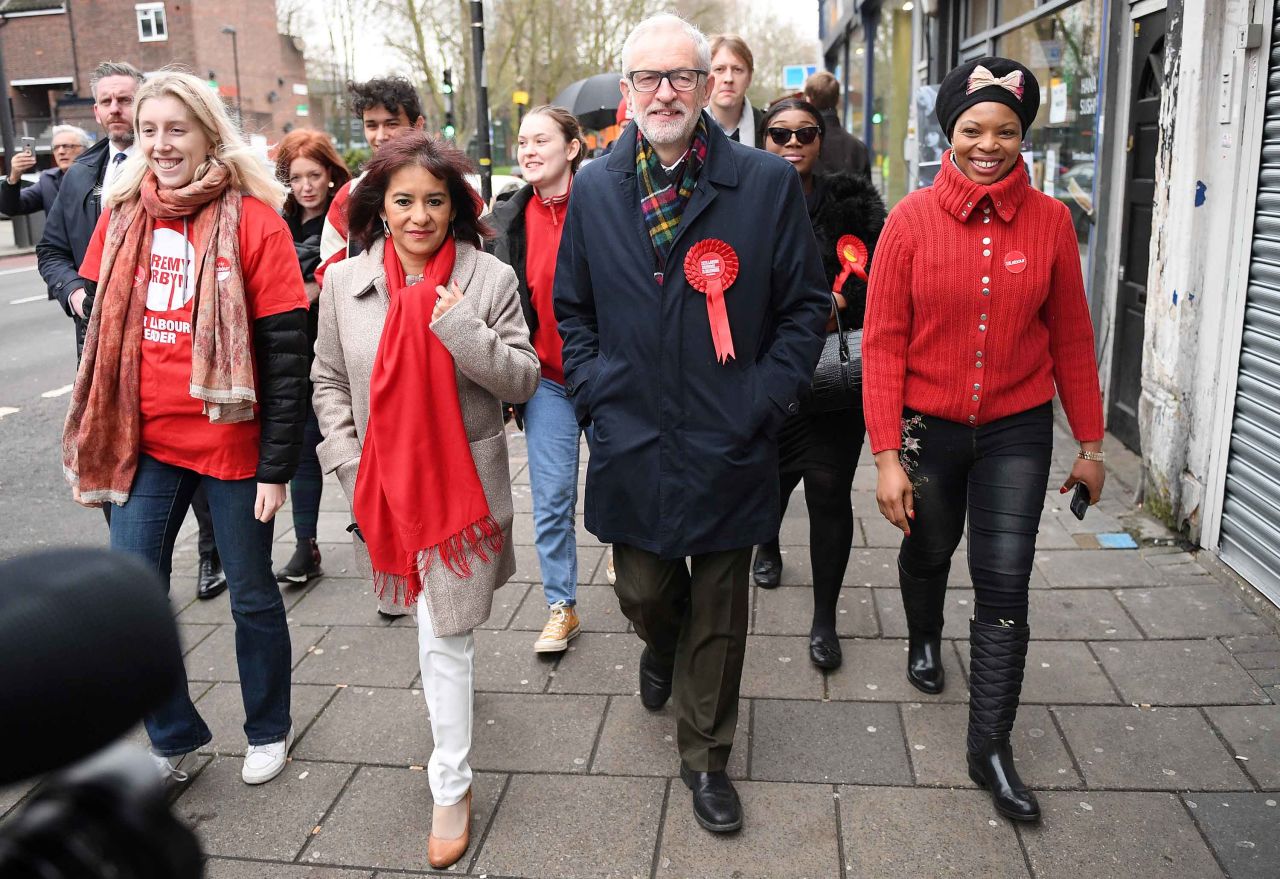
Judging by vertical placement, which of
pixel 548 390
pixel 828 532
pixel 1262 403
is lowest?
pixel 828 532

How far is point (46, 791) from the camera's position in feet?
2.84

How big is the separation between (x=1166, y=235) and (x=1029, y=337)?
2.46m

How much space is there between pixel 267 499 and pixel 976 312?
211cm

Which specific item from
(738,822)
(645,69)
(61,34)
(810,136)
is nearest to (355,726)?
(738,822)

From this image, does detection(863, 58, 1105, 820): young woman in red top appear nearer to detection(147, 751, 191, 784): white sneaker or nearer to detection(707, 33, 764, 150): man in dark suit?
detection(707, 33, 764, 150): man in dark suit

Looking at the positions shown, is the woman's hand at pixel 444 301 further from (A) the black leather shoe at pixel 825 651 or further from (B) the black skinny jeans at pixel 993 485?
(A) the black leather shoe at pixel 825 651

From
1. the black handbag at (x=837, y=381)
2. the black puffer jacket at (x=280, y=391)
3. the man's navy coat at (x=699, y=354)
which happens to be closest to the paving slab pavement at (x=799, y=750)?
the black puffer jacket at (x=280, y=391)

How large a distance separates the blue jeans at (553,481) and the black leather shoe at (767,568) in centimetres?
94

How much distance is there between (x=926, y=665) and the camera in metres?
3.88

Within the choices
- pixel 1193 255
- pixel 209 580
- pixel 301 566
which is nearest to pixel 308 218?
pixel 301 566

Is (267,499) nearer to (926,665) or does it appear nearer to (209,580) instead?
(209,580)

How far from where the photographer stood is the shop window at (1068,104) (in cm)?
732

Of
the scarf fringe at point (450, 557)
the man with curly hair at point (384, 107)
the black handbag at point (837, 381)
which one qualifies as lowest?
the scarf fringe at point (450, 557)

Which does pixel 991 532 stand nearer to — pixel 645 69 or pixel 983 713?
pixel 983 713
